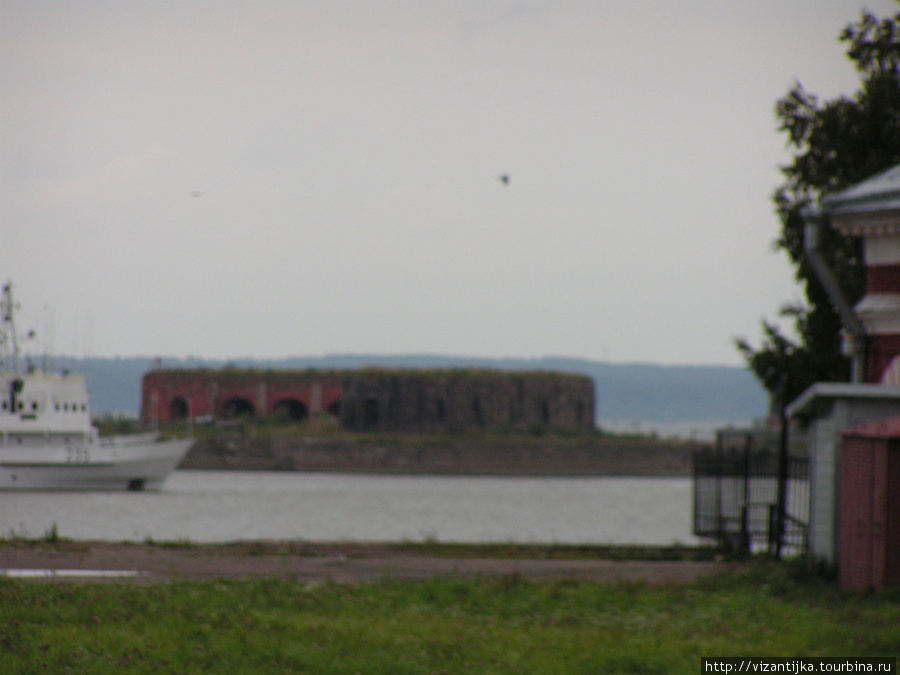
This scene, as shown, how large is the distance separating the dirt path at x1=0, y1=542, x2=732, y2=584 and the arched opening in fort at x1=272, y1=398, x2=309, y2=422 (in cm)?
7042

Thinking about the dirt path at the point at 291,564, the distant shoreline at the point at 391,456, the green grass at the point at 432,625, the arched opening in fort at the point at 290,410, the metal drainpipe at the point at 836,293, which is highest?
the metal drainpipe at the point at 836,293

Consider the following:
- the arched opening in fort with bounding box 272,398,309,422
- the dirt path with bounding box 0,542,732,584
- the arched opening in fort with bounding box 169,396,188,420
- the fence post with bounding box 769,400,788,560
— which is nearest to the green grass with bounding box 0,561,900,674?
the dirt path with bounding box 0,542,732,584

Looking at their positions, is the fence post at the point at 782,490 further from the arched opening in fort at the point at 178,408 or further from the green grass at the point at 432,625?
the arched opening in fort at the point at 178,408

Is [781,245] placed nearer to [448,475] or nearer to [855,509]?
[855,509]

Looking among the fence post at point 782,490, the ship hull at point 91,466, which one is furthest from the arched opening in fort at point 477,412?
the fence post at point 782,490

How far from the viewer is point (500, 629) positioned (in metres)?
10.5

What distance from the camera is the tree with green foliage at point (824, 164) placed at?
21.1 metres

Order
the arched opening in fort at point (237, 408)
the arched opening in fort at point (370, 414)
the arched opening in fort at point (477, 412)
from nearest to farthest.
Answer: the arched opening in fort at point (370, 414), the arched opening in fort at point (477, 412), the arched opening in fort at point (237, 408)

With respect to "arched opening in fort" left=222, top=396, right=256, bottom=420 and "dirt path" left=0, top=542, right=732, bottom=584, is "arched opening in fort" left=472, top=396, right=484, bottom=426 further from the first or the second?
"dirt path" left=0, top=542, right=732, bottom=584

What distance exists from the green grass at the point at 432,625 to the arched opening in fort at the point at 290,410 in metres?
75.0

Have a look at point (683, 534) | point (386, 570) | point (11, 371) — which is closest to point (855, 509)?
point (386, 570)

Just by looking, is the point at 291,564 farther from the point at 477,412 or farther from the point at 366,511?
the point at 477,412

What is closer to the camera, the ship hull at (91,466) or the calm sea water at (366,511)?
the calm sea water at (366,511)

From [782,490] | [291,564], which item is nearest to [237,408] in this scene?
[782,490]
